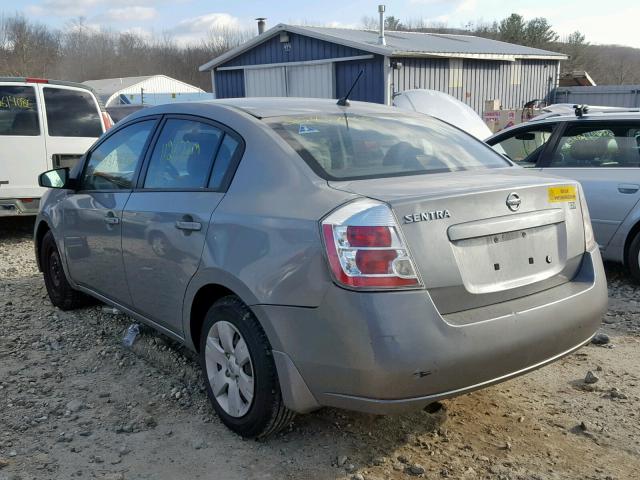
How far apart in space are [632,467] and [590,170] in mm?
3499

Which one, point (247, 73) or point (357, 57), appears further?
point (247, 73)

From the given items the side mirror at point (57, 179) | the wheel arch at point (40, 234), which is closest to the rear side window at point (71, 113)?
the wheel arch at point (40, 234)

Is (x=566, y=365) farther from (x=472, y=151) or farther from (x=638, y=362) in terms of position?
(x=472, y=151)

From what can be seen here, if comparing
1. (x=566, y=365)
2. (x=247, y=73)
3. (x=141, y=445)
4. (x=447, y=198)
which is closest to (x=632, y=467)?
(x=566, y=365)

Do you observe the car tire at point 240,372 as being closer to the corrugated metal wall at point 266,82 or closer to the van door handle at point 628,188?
the van door handle at point 628,188

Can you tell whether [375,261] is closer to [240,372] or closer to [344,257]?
[344,257]

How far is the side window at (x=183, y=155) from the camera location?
3268mm

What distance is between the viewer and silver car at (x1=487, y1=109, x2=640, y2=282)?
5469 millimetres

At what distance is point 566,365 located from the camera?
12.8 ft

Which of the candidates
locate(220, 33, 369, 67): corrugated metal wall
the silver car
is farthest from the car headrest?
locate(220, 33, 369, 67): corrugated metal wall

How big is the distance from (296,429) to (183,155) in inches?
62.6

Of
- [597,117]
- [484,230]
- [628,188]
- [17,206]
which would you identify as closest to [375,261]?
[484,230]

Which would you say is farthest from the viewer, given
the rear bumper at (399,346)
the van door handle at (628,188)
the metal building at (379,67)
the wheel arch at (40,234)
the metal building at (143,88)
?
the metal building at (143,88)

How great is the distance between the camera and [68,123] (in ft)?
25.3
